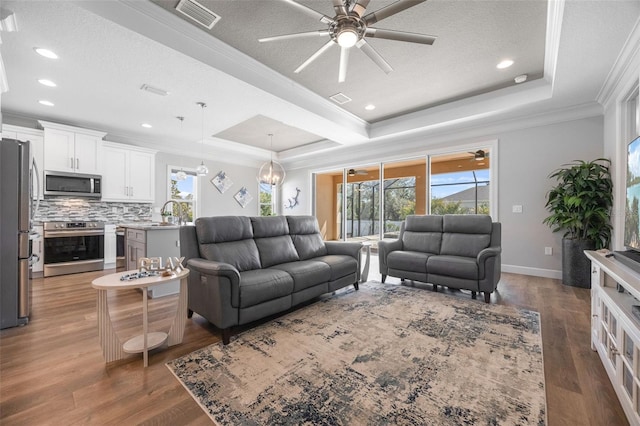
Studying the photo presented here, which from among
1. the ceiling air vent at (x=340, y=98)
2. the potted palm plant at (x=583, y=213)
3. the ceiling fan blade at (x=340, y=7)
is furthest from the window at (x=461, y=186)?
the ceiling fan blade at (x=340, y=7)

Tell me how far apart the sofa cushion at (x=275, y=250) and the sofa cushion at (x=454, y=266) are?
176 centimetres

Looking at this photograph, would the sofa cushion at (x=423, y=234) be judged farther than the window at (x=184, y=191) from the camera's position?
No

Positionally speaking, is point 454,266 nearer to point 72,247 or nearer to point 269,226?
point 269,226

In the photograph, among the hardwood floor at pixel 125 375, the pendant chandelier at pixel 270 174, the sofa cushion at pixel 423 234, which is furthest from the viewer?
the pendant chandelier at pixel 270 174

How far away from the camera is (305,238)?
3709 mm

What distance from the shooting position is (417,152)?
5.69m

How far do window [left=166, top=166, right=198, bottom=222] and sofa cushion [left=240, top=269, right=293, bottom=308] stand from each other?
4650 mm

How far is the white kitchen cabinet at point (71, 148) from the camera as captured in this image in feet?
14.7

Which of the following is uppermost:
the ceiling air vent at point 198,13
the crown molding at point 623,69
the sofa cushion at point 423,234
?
the ceiling air vent at point 198,13

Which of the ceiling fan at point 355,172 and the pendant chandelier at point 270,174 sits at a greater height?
the ceiling fan at point 355,172

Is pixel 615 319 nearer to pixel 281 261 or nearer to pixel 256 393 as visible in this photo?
pixel 256 393

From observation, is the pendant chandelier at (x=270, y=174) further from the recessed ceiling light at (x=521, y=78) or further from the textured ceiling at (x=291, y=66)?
the recessed ceiling light at (x=521, y=78)

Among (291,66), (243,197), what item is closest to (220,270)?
(291,66)

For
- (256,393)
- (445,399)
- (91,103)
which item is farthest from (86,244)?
(445,399)
